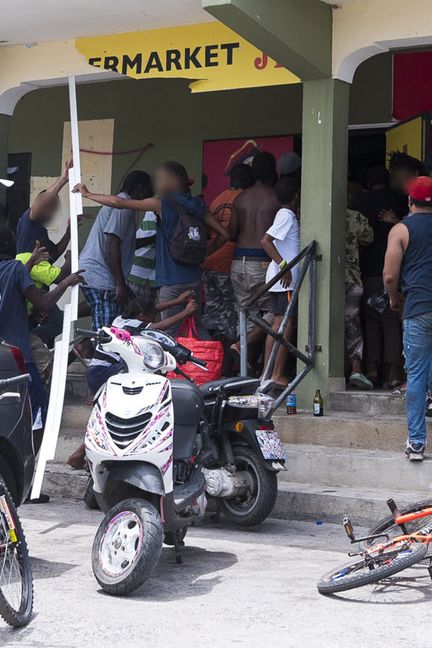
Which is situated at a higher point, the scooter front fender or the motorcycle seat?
the motorcycle seat

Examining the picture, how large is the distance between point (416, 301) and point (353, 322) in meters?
2.00

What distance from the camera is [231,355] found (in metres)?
10.2

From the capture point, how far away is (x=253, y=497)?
7547mm

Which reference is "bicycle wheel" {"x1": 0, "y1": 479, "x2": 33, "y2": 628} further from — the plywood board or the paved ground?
the plywood board

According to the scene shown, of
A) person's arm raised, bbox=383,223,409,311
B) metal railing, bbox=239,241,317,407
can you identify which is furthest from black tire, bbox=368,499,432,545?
metal railing, bbox=239,241,317,407

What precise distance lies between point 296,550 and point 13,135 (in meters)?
8.03

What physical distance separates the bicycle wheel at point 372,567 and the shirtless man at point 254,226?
4.59 metres

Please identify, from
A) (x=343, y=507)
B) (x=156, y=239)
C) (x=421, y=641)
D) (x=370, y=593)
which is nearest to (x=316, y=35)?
(x=156, y=239)

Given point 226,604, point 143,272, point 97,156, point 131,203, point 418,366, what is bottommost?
point 226,604

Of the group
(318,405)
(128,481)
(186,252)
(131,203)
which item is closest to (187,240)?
(186,252)

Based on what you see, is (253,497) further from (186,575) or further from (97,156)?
(97,156)

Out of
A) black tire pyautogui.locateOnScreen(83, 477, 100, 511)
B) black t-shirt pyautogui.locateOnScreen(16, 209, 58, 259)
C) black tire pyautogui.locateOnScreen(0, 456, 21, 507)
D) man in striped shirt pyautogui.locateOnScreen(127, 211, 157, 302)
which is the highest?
black t-shirt pyautogui.locateOnScreen(16, 209, 58, 259)

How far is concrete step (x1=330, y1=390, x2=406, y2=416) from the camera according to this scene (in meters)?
9.25

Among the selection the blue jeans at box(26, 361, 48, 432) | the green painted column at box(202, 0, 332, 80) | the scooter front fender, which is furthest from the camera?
the blue jeans at box(26, 361, 48, 432)
